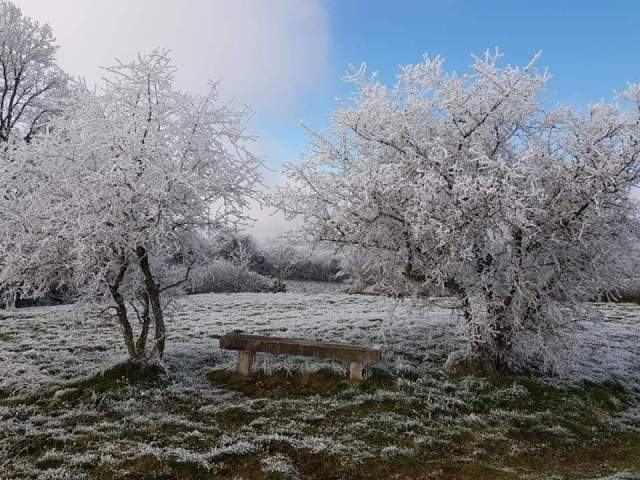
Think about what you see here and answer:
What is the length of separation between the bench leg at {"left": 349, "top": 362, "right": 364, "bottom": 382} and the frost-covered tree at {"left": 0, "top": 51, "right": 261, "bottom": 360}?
3.25 meters

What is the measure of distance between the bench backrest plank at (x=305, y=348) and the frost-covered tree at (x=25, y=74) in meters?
14.0

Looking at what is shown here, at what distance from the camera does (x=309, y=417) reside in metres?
6.86

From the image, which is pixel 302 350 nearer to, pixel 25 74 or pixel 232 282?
pixel 25 74

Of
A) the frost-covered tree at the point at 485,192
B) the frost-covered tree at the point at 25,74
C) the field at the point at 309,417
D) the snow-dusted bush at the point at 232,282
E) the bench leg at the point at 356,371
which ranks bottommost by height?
the field at the point at 309,417

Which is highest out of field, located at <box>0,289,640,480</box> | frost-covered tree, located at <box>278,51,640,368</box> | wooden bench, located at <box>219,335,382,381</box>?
frost-covered tree, located at <box>278,51,640,368</box>

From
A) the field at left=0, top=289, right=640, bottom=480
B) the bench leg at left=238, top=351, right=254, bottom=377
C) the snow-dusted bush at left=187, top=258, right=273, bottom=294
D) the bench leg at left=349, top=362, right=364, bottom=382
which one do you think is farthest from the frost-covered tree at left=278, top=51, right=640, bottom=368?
the snow-dusted bush at left=187, top=258, right=273, bottom=294

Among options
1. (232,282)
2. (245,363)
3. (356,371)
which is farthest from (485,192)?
(232,282)

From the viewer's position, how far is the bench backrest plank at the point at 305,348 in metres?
7.95

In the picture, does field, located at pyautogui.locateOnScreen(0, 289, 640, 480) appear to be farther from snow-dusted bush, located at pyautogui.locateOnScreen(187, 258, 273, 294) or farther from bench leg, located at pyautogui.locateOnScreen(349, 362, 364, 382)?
snow-dusted bush, located at pyautogui.locateOnScreen(187, 258, 273, 294)

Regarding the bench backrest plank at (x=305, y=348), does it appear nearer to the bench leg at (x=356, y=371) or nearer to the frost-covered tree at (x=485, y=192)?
the bench leg at (x=356, y=371)

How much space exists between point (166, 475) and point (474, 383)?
16.9ft

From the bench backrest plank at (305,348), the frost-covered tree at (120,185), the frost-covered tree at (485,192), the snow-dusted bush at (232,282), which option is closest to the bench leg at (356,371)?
the bench backrest plank at (305,348)

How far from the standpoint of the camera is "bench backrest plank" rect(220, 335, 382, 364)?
7945 millimetres

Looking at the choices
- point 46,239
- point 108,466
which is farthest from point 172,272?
point 108,466
